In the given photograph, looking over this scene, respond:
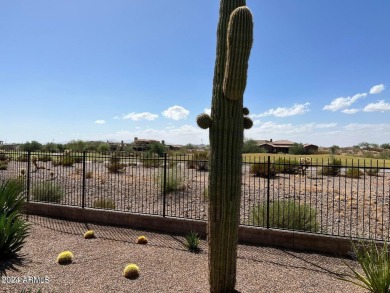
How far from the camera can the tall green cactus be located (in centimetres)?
400

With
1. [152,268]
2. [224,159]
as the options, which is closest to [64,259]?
[152,268]

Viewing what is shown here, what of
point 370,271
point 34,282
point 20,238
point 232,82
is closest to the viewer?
point 232,82

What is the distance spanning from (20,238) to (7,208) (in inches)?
31.5

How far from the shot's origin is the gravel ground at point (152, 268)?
472 centimetres

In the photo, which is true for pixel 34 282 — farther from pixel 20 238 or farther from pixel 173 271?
pixel 173 271

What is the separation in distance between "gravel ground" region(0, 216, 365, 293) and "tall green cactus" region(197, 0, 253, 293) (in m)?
0.78

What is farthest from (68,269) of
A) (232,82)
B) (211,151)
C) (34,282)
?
(232,82)

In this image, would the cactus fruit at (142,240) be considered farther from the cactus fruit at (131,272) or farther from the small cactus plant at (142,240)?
the cactus fruit at (131,272)

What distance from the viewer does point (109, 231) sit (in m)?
7.99

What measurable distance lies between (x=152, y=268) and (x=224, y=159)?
2757 mm

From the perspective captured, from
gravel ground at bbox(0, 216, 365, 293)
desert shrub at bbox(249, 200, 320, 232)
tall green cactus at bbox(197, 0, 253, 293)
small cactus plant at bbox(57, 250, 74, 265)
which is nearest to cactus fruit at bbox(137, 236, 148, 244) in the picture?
gravel ground at bbox(0, 216, 365, 293)

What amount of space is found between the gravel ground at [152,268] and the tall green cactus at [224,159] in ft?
2.56

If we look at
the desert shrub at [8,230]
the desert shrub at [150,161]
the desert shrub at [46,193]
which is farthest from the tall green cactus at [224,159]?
the desert shrub at [46,193]

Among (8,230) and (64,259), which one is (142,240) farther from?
(8,230)
